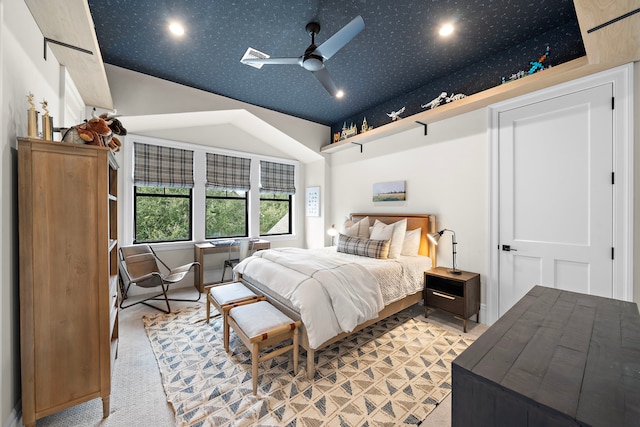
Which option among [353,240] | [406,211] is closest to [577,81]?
[406,211]

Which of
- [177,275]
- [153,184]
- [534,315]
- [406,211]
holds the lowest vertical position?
[177,275]

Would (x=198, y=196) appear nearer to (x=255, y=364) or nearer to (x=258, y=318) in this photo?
(x=258, y=318)

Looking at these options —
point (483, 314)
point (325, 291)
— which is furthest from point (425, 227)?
point (325, 291)

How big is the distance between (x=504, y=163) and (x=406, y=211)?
4.56 feet

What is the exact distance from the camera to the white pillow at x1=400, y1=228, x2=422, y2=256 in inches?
135

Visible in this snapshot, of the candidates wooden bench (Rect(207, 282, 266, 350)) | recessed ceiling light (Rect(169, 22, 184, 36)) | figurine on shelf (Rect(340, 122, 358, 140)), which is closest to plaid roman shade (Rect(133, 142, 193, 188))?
recessed ceiling light (Rect(169, 22, 184, 36))

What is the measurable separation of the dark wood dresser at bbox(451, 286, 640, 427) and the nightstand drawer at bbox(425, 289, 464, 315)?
160cm

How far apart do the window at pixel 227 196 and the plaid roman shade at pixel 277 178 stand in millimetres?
321

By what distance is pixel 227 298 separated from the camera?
2.61 metres

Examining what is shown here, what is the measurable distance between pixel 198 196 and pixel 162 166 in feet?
2.36

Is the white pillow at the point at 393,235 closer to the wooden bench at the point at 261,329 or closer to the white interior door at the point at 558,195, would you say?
the white interior door at the point at 558,195

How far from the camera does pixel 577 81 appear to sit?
2342 mm

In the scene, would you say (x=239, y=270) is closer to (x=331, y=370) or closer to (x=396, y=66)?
(x=331, y=370)

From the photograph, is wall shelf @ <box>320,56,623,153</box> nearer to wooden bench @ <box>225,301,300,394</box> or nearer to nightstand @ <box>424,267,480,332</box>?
nightstand @ <box>424,267,480,332</box>
